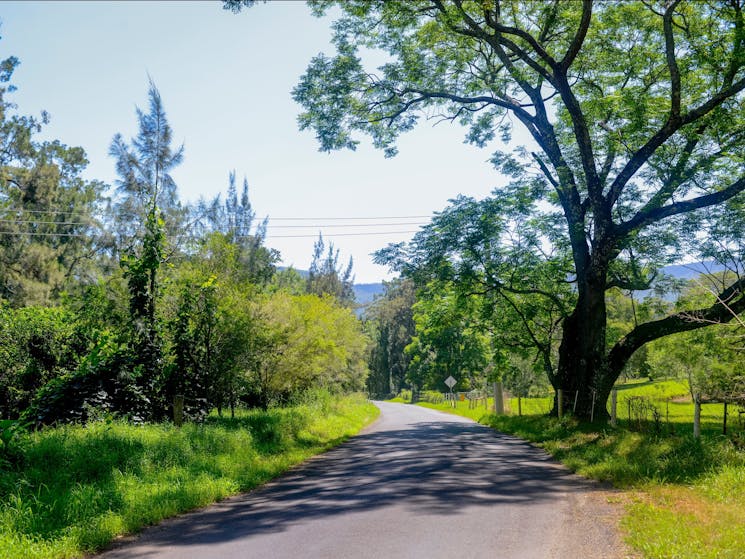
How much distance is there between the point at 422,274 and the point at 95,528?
15.3m

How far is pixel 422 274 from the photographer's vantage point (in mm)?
20922

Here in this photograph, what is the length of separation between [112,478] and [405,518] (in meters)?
4.29

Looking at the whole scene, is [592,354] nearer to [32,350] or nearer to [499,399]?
[499,399]

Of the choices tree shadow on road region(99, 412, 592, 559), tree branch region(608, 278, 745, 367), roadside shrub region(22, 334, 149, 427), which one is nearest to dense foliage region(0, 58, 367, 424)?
roadside shrub region(22, 334, 149, 427)

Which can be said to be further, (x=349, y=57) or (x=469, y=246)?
(x=469, y=246)

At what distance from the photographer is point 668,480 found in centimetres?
916

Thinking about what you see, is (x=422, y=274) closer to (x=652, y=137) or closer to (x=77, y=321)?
(x=652, y=137)

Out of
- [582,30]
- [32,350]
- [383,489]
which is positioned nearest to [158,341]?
[32,350]

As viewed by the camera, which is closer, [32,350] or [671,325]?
[32,350]

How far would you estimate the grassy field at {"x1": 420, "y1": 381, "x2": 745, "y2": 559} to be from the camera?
5.92m

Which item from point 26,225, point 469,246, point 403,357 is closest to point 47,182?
point 26,225

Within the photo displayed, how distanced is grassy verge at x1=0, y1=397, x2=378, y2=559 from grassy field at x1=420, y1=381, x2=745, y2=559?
5933 mm

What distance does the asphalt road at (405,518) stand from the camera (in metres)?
6.06

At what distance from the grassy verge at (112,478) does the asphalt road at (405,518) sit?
371 mm
